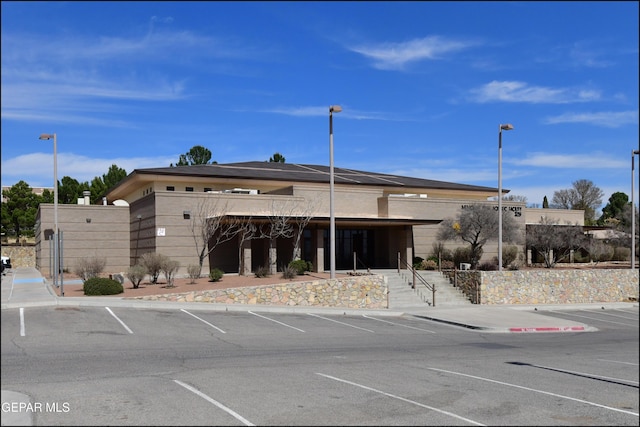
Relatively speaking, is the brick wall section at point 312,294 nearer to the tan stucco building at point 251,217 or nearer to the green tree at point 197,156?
the tan stucco building at point 251,217

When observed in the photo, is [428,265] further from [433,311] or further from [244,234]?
[244,234]

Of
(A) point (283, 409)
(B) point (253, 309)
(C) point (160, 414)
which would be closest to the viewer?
(C) point (160, 414)

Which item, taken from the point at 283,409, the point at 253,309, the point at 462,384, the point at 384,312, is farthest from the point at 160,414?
the point at 384,312

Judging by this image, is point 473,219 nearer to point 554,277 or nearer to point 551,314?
point 554,277

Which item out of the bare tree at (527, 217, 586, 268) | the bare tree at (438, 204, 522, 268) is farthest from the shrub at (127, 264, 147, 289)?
the bare tree at (527, 217, 586, 268)

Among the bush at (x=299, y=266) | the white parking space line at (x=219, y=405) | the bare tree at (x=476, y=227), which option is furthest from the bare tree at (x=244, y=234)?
the white parking space line at (x=219, y=405)

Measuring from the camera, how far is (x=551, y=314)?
28.8 m

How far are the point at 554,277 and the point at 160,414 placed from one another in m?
30.5

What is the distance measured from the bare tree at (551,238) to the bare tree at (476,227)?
4.15m

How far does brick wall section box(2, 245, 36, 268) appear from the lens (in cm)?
4988

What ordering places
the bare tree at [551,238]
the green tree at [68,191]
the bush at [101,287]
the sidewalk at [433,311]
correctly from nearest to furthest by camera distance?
1. the sidewalk at [433,311]
2. the bush at [101,287]
3. the bare tree at [551,238]
4. the green tree at [68,191]

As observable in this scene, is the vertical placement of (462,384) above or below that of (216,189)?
below

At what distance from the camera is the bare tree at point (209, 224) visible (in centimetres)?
3528

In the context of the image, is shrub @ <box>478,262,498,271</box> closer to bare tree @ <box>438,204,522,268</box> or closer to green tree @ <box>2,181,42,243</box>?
bare tree @ <box>438,204,522,268</box>
